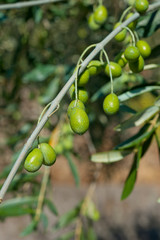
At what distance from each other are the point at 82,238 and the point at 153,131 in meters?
1.14

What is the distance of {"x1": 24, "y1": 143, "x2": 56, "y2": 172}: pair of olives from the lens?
2.33 ft

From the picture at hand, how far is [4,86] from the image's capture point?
2580 millimetres

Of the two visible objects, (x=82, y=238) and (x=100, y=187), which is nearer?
(x=82, y=238)

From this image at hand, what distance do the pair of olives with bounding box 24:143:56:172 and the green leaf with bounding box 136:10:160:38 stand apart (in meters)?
0.63

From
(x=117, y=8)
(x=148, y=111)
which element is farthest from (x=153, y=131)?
(x=117, y=8)

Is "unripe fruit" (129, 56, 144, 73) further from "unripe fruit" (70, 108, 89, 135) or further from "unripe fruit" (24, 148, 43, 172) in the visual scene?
"unripe fruit" (24, 148, 43, 172)

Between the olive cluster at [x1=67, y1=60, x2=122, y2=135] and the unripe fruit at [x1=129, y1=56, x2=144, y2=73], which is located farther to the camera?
the unripe fruit at [x1=129, y1=56, x2=144, y2=73]

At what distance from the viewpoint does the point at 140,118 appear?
1.12 m

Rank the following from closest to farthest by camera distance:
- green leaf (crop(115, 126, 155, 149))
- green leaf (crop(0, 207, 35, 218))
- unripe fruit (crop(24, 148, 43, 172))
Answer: unripe fruit (crop(24, 148, 43, 172)) < green leaf (crop(115, 126, 155, 149)) < green leaf (crop(0, 207, 35, 218))

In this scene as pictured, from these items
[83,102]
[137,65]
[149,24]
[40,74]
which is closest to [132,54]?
[137,65]

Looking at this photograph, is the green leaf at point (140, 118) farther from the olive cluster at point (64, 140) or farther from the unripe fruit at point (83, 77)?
the olive cluster at point (64, 140)

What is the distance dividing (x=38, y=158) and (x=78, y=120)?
4.5 inches

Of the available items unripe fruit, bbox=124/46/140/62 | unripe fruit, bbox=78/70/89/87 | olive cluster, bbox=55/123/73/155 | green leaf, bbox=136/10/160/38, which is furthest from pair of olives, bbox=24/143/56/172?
olive cluster, bbox=55/123/73/155

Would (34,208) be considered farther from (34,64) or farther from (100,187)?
(100,187)
